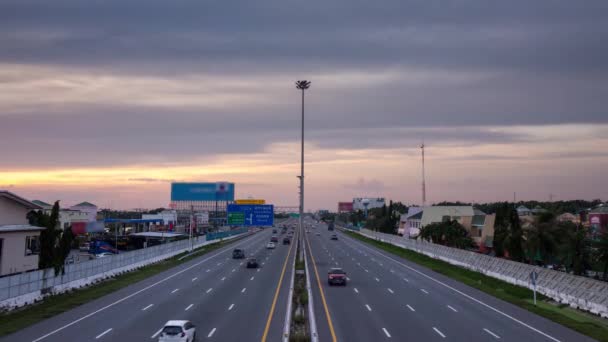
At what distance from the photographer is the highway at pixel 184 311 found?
88.8 ft

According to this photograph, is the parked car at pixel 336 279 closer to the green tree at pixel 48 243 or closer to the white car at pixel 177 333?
the green tree at pixel 48 243

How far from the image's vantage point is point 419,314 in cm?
3378

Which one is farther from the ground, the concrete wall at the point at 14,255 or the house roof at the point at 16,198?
the house roof at the point at 16,198

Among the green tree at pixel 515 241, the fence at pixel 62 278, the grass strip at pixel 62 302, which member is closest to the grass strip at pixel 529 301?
the green tree at pixel 515 241

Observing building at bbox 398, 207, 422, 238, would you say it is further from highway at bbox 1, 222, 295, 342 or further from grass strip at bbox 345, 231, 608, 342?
highway at bbox 1, 222, 295, 342

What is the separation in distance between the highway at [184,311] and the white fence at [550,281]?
20.4m

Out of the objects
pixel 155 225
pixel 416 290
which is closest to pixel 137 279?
pixel 416 290

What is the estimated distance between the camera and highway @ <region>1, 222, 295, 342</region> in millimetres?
27062

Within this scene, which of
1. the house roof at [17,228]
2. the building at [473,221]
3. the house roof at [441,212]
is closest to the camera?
the house roof at [17,228]

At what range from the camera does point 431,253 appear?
8388cm

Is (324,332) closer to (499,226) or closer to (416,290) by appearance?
(416,290)

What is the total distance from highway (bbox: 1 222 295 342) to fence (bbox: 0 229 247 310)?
151 inches

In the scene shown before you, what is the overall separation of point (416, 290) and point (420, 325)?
15.8m

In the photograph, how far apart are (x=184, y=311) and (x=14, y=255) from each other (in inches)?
832
